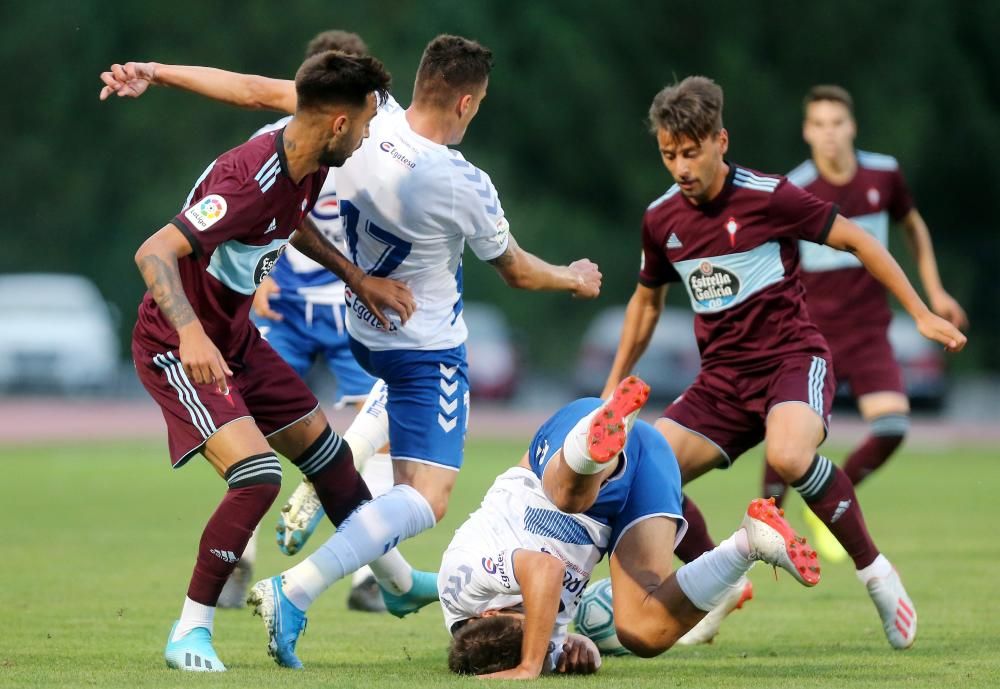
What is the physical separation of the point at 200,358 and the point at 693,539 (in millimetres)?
2583

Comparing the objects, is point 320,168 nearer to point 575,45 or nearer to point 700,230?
point 700,230

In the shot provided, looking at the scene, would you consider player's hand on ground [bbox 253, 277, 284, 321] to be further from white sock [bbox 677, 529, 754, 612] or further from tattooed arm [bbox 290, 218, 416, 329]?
white sock [bbox 677, 529, 754, 612]

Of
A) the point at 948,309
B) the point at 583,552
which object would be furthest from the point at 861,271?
the point at 583,552

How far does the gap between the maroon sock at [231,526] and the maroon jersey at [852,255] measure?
4.79 meters

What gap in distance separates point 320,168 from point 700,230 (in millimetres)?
1944

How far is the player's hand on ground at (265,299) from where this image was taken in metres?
8.62

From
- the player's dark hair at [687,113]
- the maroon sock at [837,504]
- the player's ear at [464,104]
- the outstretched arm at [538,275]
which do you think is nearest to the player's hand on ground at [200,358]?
the outstretched arm at [538,275]

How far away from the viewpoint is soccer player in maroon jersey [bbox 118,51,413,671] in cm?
591

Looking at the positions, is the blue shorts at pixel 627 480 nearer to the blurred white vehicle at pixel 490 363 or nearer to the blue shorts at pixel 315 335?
the blue shorts at pixel 315 335

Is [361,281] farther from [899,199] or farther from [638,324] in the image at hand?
[899,199]

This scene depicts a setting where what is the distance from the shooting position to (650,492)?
6.28m

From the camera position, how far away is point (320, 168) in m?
6.27

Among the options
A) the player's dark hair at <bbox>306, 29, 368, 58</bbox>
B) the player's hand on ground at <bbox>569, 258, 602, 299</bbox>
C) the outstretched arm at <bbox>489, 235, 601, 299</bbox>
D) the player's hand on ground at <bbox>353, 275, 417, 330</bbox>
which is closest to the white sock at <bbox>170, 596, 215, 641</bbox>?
the player's hand on ground at <bbox>353, 275, 417, 330</bbox>

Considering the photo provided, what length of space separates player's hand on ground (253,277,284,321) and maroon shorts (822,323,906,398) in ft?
11.5
